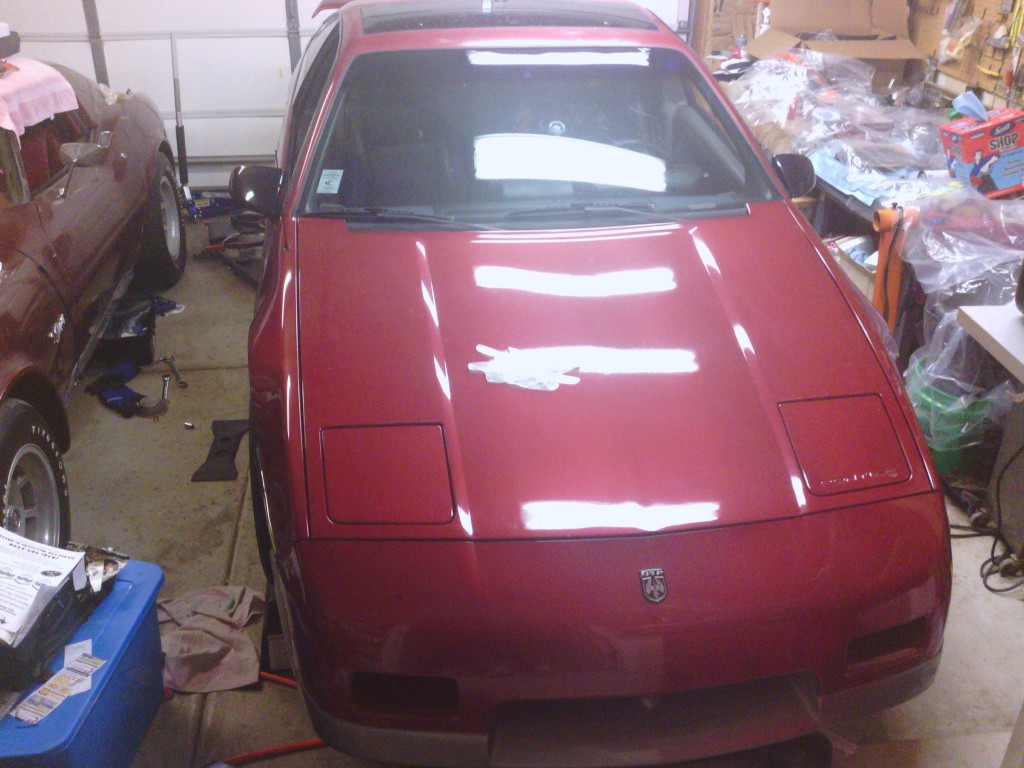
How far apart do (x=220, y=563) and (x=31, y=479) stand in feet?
2.10

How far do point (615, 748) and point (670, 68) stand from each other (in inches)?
88.2

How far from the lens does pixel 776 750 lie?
2148mm

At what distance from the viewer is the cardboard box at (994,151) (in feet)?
11.5

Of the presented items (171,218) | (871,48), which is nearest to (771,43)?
(871,48)

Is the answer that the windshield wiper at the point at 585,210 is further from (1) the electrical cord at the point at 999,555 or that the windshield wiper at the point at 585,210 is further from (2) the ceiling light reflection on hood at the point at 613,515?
(1) the electrical cord at the point at 999,555

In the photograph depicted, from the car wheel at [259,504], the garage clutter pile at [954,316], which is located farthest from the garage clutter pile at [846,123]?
the car wheel at [259,504]

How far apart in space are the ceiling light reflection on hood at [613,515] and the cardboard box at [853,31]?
407 centimetres

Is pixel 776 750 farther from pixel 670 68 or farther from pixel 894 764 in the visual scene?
pixel 670 68

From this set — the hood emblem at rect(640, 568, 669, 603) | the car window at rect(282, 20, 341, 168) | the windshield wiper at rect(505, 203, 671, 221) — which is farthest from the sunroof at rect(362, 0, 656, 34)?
the hood emblem at rect(640, 568, 669, 603)

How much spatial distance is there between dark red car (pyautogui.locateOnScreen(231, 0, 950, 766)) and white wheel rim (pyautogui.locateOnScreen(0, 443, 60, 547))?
2.45 feet

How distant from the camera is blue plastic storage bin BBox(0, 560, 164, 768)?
74.4 inches


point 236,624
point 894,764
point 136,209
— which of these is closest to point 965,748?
point 894,764

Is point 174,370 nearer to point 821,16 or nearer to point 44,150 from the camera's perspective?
point 44,150

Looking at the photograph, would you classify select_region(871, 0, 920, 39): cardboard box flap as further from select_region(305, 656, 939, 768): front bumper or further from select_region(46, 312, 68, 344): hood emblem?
select_region(46, 312, 68, 344): hood emblem
